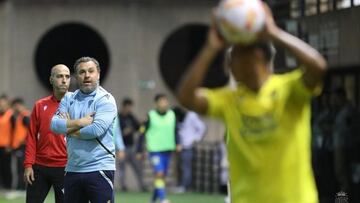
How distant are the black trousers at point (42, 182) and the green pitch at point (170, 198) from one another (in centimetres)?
779

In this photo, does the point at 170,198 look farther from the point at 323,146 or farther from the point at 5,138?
the point at 323,146

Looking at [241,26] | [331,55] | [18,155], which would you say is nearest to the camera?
[241,26]

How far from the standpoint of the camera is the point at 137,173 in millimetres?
25312

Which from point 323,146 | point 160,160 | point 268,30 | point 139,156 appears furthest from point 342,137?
point 268,30

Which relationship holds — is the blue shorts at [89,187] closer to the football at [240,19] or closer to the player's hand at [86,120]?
the player's hand at [86,120]

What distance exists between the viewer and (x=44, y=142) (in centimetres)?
A: 1162

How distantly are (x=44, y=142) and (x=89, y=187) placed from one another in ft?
5.86

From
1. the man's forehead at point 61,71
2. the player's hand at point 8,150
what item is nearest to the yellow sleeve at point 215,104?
the man's forehead at point 61,71

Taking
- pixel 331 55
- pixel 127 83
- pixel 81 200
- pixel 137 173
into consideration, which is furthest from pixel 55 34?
pixel 81 200

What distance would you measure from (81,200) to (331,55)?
7785 millimetres

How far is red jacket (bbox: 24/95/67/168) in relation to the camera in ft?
38.1

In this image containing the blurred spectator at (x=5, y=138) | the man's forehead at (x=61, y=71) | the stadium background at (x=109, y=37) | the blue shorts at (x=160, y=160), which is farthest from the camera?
the stadium background at (x=109, y=37)

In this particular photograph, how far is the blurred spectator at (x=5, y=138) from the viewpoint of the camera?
22.9 meters

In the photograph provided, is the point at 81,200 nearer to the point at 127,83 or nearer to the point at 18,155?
the point at 18,155
